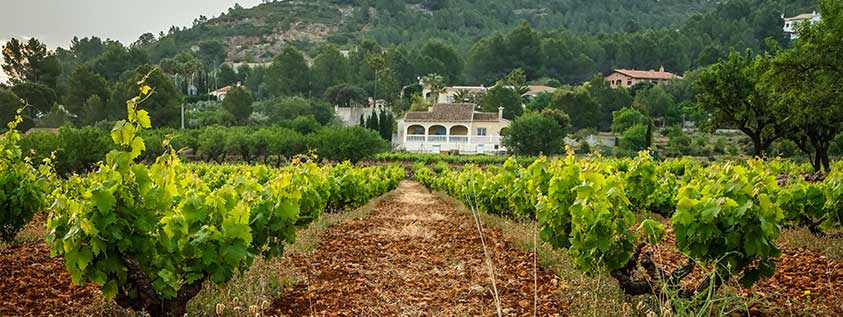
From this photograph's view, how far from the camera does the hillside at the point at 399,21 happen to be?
517 ft

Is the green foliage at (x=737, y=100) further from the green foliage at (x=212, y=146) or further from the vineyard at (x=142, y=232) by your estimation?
the green foliage at (x=212, y=146)

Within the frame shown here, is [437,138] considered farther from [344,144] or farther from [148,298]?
[148,298]

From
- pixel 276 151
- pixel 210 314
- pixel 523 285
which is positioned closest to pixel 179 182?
pixel 210 314

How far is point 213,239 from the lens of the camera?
15.0 ft

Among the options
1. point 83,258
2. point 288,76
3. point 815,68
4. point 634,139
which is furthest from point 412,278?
point 288,76

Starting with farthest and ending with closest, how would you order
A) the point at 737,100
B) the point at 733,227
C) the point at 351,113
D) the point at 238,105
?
the point at 351,113 → the point at 238,105 → the point at 737,100 → the point at 733,227

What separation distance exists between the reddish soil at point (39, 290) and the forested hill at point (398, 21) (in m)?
135

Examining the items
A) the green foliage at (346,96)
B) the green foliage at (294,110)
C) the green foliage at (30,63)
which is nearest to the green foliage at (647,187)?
the green foliage at (294,110)

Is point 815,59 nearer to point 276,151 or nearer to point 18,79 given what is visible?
point 276,151

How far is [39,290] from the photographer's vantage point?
5.48 m

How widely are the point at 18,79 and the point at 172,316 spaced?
8596cm

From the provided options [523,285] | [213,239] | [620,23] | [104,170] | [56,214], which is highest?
[620,23]

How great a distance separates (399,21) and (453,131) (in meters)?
119

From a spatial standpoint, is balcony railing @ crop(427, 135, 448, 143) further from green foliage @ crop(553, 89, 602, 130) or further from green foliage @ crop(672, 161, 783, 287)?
green foliage @ crop(672, 161, 783, 287)
